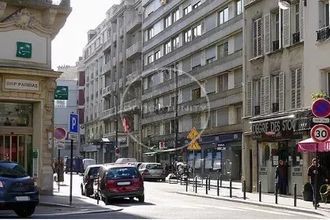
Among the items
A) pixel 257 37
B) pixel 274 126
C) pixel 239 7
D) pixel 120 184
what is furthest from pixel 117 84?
pixel 120 184

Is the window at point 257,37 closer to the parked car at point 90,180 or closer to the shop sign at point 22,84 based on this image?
the parked car at point 90,180

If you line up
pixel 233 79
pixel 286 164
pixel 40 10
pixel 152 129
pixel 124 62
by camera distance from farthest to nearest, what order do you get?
pixel 124 62
pixel 152 129
pixel 233 79
pixel 286 164
pixel 40 10

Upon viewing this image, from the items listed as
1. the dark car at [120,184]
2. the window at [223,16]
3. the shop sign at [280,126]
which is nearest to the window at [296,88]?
the shop sign at [280,126]

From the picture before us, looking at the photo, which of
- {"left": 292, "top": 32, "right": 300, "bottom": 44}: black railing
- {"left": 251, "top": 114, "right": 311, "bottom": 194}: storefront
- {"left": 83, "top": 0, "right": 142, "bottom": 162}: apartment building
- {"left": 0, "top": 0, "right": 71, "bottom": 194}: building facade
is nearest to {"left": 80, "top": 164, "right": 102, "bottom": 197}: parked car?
{"left": 0, "top": 0, "right": 71, "bottom": 194}: building facade

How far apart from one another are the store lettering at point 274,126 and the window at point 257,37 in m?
4.05

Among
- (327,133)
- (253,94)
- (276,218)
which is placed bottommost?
(276,218)

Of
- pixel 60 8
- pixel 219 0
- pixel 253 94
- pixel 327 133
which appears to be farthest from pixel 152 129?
pixel 327 133

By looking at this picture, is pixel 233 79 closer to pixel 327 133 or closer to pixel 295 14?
pixel 295 14

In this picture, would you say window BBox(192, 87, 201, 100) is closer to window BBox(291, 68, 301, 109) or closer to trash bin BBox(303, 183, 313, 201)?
window BBox(291, 68, 301, 109)

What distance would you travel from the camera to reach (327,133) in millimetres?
21391

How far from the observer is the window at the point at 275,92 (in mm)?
32500

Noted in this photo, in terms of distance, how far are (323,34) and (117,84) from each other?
5951 cm

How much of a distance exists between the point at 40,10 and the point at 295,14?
11.9 meters

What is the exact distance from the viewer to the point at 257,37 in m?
34.8
